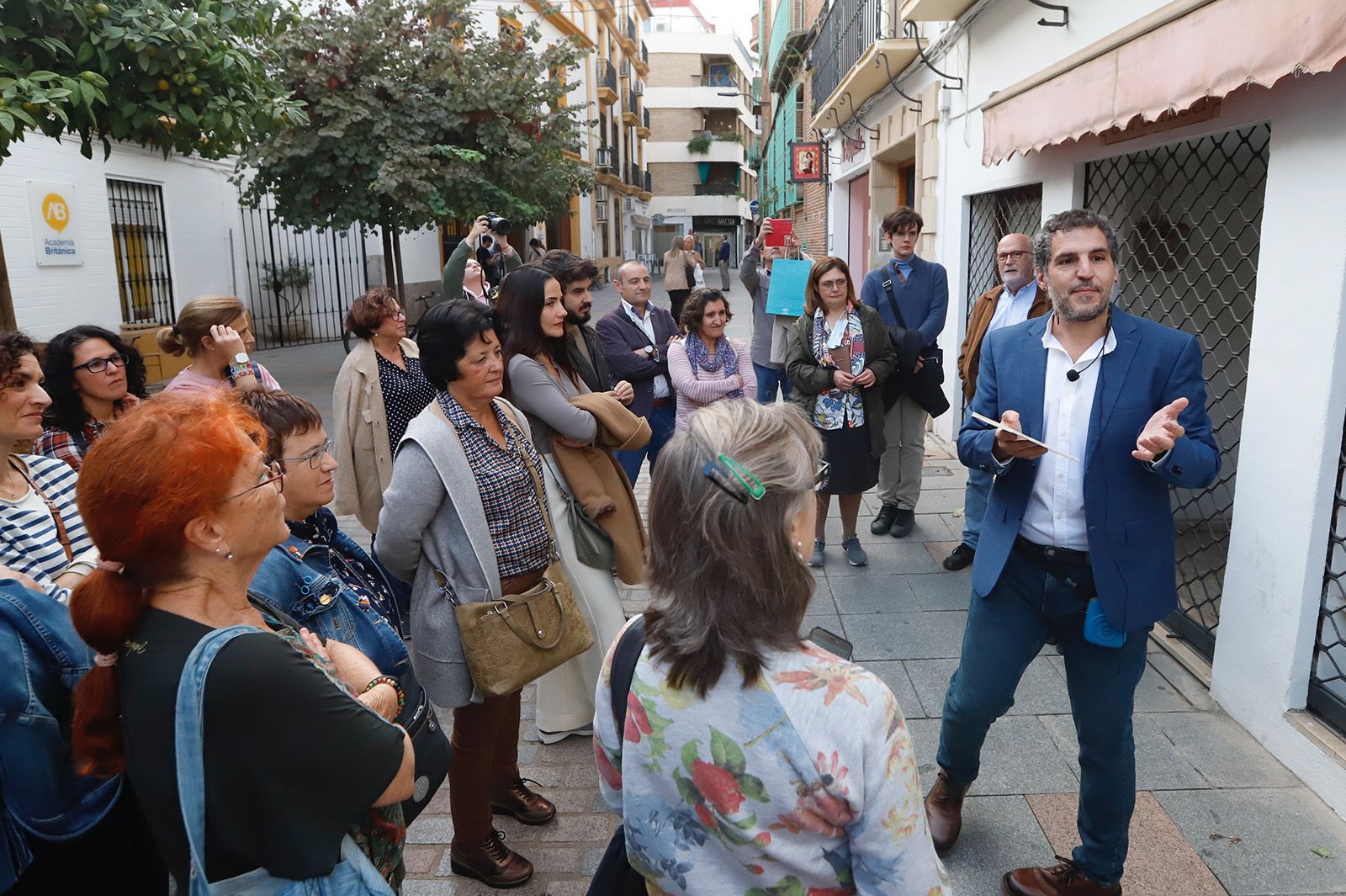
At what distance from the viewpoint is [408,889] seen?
2844mm

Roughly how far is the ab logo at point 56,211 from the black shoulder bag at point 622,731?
11549 millimetres

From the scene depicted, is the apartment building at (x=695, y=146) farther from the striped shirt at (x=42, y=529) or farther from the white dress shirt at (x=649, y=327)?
the striped shirt at (x=42, y=529)

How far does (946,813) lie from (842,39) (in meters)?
11.8

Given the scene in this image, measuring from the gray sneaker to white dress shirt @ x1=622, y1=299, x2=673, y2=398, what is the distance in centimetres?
141

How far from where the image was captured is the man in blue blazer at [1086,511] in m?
2.45

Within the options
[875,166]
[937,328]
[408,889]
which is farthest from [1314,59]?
[875,166]

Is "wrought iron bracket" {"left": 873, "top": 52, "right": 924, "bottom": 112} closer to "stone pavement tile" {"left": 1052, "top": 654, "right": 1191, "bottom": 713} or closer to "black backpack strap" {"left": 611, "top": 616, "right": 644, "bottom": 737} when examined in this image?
"stone pavement tile" {"left": 1052, "top": 654, "right": 1191, "bottom": 713}

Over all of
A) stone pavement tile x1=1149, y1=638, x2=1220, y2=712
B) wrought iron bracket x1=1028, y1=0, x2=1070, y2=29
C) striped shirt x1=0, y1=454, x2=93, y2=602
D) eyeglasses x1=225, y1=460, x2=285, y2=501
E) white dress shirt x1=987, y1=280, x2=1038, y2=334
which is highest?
wrought iron bracket x1=1028, y1=0, x2=1070, y2=29

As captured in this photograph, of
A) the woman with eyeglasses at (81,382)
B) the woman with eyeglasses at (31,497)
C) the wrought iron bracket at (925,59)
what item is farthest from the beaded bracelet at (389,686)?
the wrought iron bracket at (925,59)

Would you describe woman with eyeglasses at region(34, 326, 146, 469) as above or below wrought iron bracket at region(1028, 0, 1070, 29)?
below

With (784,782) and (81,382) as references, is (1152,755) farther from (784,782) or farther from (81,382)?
(81,382)

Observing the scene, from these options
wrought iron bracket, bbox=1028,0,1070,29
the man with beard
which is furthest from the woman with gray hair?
wrought iron bracket, bbox=1028,0,1070,29

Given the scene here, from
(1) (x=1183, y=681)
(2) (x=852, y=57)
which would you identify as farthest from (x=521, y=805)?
(2) (x=852, y=57)

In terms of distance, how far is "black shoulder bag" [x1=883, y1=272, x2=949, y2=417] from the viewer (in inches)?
229
